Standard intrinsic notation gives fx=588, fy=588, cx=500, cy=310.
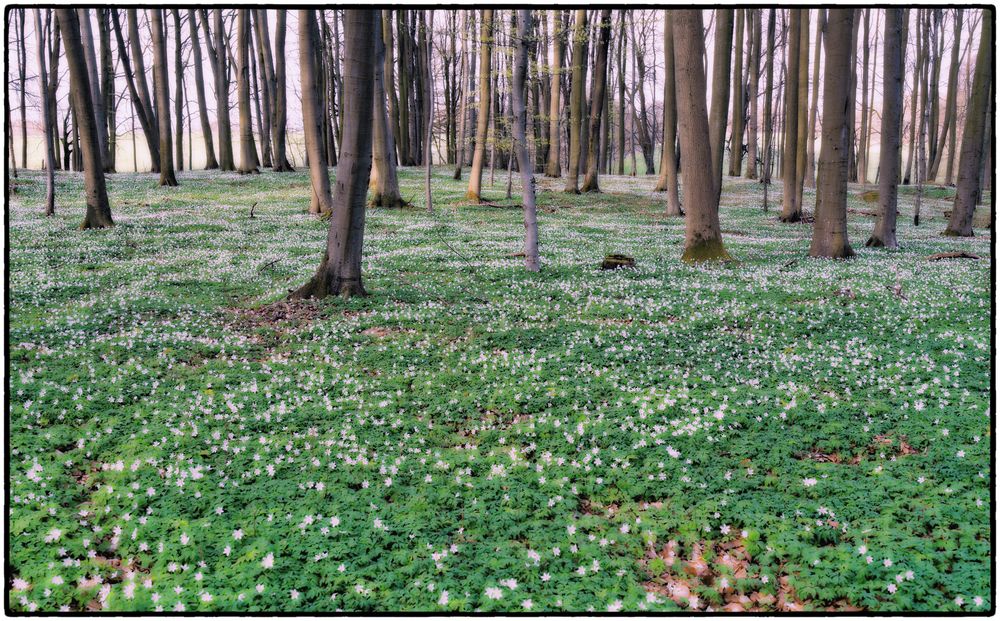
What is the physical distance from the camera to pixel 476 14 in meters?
30.9

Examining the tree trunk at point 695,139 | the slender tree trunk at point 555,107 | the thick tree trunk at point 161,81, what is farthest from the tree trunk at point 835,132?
the thick tree trunk at point 161,81

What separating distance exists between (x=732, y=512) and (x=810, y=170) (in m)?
44.7

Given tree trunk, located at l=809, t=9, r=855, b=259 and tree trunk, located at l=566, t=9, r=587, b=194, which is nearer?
tree trunk, located at l=809, t=9, r=855, b=259

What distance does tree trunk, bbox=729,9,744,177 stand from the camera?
36.6 metres

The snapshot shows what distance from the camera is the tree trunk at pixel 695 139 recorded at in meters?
16.3

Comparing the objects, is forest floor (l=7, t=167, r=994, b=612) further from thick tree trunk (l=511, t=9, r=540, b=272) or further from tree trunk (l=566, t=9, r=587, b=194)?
tree trunk (l=566, t=9, r=587, b=194)

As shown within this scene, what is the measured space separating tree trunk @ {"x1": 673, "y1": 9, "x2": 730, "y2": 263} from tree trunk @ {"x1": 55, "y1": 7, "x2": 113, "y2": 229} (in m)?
18.7

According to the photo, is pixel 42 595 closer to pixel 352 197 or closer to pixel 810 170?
pixel 352 197

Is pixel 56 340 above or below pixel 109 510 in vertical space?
above

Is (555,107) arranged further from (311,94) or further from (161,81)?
(161,81)

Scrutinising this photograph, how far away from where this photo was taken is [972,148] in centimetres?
2177

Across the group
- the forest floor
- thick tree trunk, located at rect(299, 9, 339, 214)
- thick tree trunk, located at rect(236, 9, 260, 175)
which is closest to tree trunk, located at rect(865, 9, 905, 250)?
the forest floor

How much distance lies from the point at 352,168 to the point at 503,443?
764 centimetres

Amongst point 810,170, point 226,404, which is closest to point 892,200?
point 226,404
